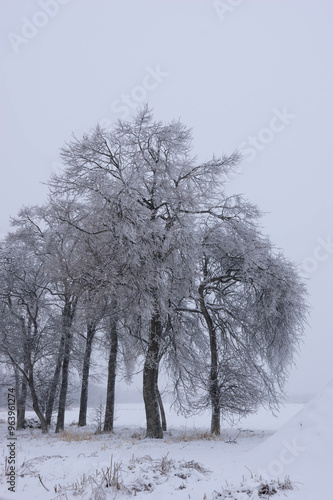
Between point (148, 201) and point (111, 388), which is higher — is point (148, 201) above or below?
above

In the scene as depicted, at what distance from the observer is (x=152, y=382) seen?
1145 centimetres

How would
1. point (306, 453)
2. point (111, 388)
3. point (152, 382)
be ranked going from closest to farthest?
point (306, 453) < point (152, 382) < point (111, 388)

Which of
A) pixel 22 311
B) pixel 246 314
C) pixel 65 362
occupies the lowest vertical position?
pixel 65 362

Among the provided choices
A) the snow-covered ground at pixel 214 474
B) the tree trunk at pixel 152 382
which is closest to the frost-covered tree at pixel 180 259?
the tree trunk at pixel 152 382

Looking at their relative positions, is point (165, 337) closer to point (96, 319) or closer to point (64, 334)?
point (96, 319)

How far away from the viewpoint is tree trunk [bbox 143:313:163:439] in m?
10.9

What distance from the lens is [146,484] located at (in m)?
5.14

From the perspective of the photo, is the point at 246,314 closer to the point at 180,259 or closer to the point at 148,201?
the point at 180,259

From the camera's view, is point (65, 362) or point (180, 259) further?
point (65, 362)

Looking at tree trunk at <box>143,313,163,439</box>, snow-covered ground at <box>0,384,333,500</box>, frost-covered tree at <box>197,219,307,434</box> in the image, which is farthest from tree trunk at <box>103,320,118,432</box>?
snow-covered ground at <box>0,384,333,500</box>

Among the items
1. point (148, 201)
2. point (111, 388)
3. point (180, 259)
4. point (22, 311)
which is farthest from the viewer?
point (22, 311)

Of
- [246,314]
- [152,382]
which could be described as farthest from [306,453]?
[246,314]

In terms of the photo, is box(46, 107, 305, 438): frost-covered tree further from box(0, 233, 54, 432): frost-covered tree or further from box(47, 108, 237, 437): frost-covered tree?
box(0, 233, 54, 432): frost-covered tree

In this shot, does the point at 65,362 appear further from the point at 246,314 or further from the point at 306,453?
the point at 306,453
